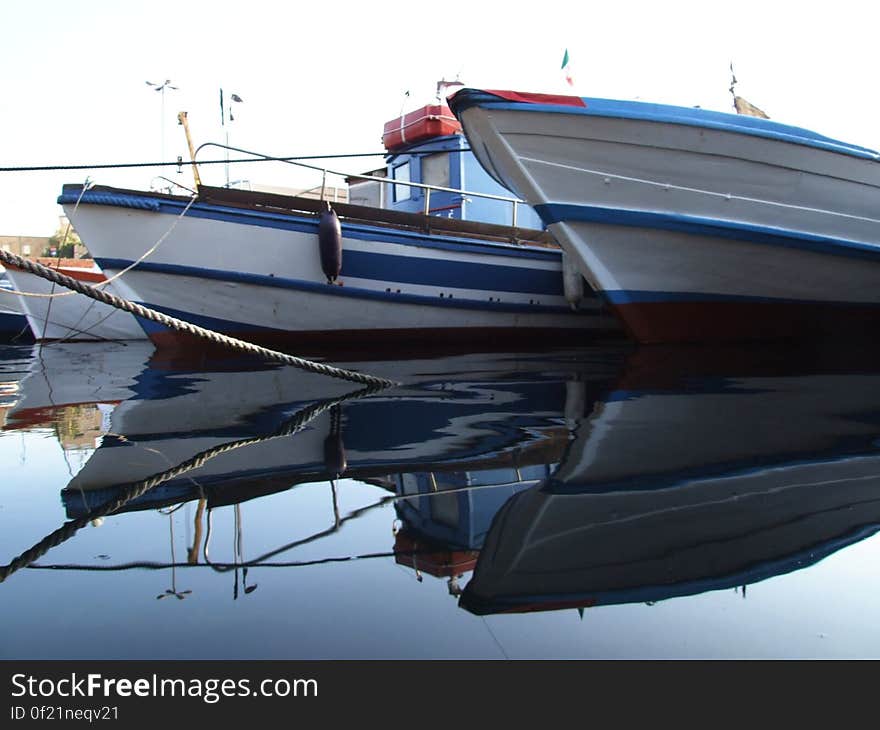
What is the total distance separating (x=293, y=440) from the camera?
9.10 feet

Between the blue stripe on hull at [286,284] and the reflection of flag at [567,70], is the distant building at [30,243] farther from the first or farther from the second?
the reflection of flag at [567,70]

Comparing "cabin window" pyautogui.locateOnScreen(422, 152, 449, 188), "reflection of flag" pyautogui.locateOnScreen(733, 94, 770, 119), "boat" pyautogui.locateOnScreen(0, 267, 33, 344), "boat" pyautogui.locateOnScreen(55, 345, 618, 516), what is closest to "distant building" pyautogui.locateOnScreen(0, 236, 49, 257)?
"boat" pyautogui.locateOnScreen(0, 267, 33, 344)

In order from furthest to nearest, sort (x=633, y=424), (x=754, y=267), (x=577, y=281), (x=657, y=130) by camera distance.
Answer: (x=577, y=281), (x=754, y=267), (x=657, y=130), (x=633, y=424)

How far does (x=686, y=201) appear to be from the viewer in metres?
6.42

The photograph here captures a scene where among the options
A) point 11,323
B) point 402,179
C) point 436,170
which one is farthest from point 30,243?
point 436,170

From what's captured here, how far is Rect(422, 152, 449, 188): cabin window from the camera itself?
10055 millimetres

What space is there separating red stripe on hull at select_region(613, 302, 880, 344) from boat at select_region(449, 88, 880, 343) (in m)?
0.02

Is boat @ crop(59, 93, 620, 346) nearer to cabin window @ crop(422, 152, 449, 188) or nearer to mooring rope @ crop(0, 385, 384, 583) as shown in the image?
cabin window @ crop(422, 152, 449, 188)

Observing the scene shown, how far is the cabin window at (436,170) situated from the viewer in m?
10.1

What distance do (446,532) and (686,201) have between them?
18.3ft

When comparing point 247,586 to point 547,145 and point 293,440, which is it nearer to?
point 293,440

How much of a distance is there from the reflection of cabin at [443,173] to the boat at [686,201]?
236 centimetres

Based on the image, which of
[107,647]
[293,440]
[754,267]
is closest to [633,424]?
[293,440]
